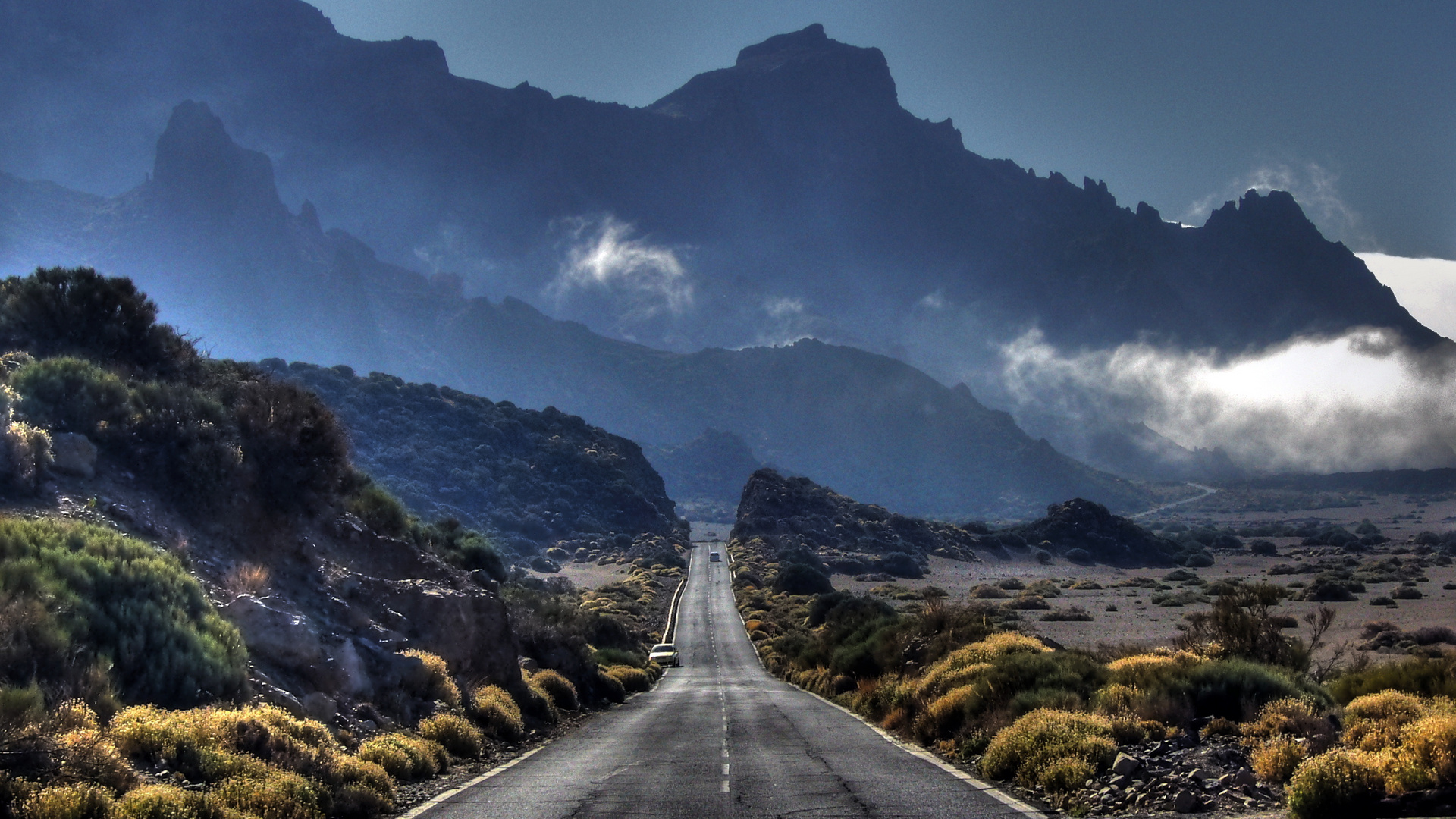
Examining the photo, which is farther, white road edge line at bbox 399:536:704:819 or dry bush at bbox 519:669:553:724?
dry bush at bbox 519:669:553:724

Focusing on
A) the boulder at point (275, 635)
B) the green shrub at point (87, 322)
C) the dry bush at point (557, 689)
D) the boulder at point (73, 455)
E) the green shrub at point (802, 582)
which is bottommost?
the green shrub at point (802, 582)

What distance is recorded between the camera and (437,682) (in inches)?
651

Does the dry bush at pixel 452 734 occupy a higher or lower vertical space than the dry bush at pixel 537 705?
higher

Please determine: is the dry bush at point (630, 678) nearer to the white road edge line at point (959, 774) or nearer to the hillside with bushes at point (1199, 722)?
the white road edge line at point (959, 774)

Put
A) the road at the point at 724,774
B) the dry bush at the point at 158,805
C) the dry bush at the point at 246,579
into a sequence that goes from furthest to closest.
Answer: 1. the dry bush at the point at 246,579
2. the road at the point at 724,774
3. the dry bush at the point at 158,805

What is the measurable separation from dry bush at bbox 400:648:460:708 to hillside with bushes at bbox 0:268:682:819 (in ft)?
0.23

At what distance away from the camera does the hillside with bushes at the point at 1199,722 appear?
9.09 meters

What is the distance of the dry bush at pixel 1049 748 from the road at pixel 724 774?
2.22 ft

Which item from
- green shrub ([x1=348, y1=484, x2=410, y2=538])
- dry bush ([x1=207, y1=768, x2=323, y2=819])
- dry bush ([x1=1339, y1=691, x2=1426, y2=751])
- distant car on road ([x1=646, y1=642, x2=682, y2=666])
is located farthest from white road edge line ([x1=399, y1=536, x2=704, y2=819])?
distant car on road ([x1=646, y1=642, x2=682, y2=666])

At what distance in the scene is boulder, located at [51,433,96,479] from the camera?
46.4 feet

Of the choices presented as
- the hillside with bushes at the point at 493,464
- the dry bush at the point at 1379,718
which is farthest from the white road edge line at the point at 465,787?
the hillside with bushes at the point at 493,464

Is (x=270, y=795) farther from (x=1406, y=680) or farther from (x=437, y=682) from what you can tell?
(x=1406, y=680)

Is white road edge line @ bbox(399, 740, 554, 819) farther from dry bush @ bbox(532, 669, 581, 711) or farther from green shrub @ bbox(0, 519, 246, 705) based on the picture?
dry bush @ bbox(532, 669, 581, 711)

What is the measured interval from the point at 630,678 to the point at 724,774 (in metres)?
23.2
